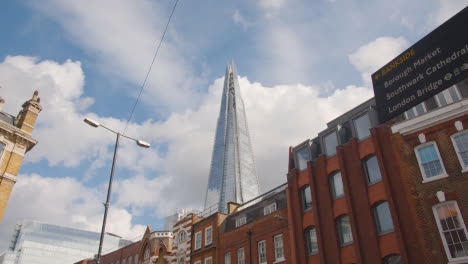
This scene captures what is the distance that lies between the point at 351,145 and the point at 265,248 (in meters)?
12.7

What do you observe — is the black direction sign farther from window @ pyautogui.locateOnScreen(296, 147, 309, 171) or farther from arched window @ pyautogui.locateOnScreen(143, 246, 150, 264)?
arched window @ pyautogui.locateOnScreen(143, 246, 150, 264)

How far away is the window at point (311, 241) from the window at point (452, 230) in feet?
33.0

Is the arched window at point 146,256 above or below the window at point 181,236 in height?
below

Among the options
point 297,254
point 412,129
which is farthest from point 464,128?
point 297,254

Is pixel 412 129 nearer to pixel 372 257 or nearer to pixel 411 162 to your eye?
pixel 411 162

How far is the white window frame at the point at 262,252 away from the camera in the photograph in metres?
31.8

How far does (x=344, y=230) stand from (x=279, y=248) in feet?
24.0

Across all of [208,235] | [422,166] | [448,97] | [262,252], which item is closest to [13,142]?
[208,235]

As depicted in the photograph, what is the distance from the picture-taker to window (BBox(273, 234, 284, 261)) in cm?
3028

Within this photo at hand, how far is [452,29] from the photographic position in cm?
981

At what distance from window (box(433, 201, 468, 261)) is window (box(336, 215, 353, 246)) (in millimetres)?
6510

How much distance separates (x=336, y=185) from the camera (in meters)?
27.5

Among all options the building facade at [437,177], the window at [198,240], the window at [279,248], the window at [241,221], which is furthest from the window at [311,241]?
the window at [198,240]

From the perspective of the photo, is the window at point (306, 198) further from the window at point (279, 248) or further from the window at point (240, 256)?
the window at point (240, 256)
